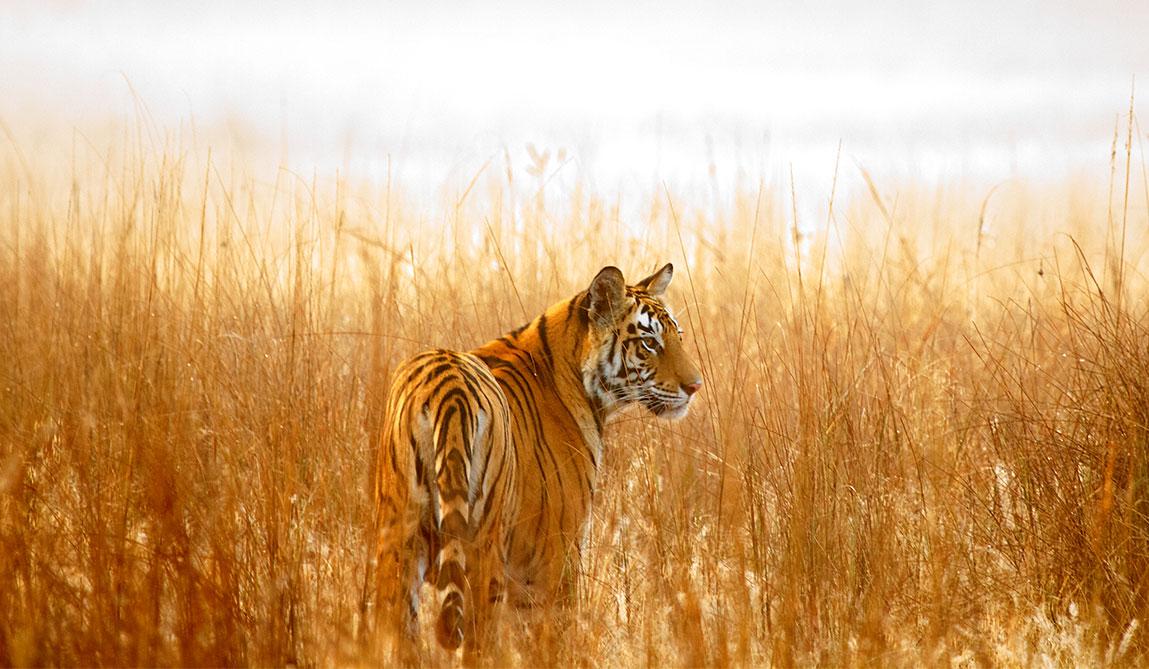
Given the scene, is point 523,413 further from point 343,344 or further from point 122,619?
point 343,344

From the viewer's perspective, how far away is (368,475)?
3.40 meters

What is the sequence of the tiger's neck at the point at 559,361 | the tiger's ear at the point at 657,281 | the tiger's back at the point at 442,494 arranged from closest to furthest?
the tiger's back at the point at 442,494 → the tiger's neck at the point at 559,361 → the tiger's ear at the point at 657,281

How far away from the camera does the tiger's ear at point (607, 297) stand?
12.1 ft

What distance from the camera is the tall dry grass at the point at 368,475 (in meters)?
2.79

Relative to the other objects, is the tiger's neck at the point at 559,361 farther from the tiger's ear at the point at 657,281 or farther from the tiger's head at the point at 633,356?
the tiger's ear at the point at 657,281

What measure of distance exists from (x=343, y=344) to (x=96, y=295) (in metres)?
1.15

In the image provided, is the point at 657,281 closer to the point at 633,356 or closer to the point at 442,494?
the point at 633,356

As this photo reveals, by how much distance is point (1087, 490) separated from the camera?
11.3 feet

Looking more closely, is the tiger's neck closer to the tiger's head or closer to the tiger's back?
the tiger's head

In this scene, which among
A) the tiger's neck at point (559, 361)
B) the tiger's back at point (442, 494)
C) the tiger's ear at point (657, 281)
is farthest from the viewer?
the tiger's ear at point (657, 281)

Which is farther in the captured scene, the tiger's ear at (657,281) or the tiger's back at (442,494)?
the tiger's ear at (657,281)

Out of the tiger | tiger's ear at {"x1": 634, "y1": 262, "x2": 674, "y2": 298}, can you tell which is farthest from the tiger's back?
tiger's ear at {"x1": 634, "y1": 262, "x2": 674, "y2": 298}

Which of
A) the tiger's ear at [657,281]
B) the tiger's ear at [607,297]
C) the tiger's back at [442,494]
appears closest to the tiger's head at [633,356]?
the tiger's ear at [607,297]

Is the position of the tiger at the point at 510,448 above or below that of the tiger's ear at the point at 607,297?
below
